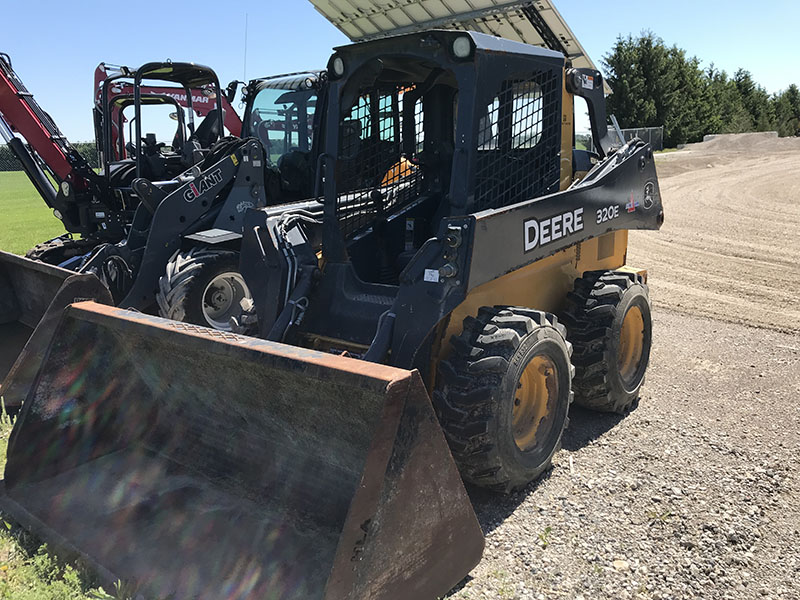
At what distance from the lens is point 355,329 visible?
160 inches

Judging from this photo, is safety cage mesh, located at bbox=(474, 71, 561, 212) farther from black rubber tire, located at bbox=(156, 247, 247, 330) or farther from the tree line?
the tree line

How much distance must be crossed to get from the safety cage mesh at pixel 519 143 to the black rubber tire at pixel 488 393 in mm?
826

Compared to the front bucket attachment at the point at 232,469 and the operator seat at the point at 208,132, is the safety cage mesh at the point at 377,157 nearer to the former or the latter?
the front bucket attachment at the point at 232,469

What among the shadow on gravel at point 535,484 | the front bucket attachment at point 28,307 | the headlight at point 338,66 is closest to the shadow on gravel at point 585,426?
the shadow on gravel at point 535,484

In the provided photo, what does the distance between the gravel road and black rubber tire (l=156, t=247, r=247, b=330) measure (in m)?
3.82

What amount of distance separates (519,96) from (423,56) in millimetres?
710

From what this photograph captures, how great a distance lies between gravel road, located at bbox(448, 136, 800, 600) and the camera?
117 inches

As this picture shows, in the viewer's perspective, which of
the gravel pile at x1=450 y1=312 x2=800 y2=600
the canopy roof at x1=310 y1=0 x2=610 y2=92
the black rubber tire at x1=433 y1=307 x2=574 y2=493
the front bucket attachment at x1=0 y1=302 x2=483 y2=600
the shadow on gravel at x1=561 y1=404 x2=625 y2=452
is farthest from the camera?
the canopy roof at x1=310 y1=0 x2=610 y2=92

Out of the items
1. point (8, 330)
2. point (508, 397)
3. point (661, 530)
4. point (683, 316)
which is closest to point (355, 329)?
point (508, 397)

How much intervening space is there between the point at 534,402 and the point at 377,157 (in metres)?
2.03

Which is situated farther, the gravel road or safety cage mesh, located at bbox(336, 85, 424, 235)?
safety cage mesh, located at bbox(336, 85, 424, 235)

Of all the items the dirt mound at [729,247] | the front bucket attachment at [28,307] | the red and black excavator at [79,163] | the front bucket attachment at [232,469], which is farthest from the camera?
the red and black excavator at [79,163]

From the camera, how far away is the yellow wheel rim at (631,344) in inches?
193

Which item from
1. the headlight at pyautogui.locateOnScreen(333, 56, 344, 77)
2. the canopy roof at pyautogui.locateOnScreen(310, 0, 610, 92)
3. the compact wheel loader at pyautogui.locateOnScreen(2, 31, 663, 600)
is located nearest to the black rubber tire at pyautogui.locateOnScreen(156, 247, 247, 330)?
the compact wheel loader at pyautogui.locateOnScreen(2, 31, 663, 600)
